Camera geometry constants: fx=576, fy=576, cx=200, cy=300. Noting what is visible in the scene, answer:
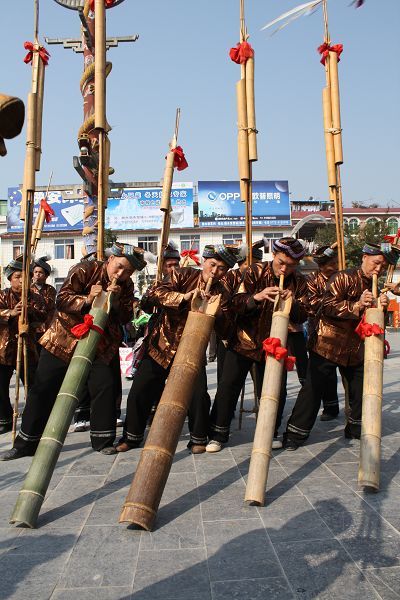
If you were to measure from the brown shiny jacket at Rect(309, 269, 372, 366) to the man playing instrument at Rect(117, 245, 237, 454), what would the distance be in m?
0.76

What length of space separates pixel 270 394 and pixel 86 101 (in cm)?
668

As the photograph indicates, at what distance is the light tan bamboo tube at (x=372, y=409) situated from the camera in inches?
132

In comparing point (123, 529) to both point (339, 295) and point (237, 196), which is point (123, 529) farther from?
point (237, 196)

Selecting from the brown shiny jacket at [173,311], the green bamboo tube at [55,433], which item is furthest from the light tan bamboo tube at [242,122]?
the green bamboo tube at [55,433]

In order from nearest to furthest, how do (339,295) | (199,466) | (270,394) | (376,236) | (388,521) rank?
(388,521) → (270,394) → (199,466) → (339,295) → (376,236)

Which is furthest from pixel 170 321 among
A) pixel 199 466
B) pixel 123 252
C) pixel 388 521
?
pixel 388 521

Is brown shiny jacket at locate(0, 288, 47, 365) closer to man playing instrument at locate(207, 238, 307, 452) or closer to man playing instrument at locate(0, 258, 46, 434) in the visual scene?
man playing instrument at locate(0, 258, 46, 434)

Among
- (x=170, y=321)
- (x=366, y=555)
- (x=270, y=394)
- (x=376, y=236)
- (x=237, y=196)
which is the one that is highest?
(x=237, y=196)

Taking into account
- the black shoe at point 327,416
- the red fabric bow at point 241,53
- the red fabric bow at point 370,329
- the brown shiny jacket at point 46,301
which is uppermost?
the red fabric bow at point 241,53

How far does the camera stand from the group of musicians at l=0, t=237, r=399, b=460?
4.23 meters

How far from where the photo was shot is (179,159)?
5.14 meters

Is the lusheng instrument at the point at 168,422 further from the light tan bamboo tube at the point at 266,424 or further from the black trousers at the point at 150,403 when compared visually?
the black trousers at the point at 150,403

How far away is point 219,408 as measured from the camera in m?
4.50

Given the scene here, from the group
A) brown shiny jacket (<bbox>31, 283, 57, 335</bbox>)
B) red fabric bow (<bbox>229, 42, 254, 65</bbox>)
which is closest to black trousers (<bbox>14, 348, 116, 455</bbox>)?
brown shiny jacket (<bbox>31, 283, 57, 335</bbox>)
